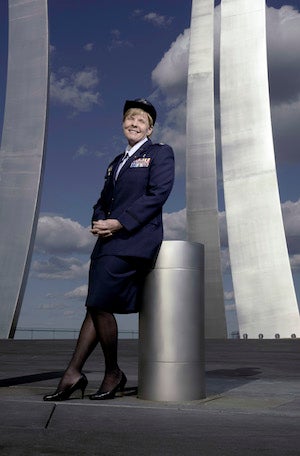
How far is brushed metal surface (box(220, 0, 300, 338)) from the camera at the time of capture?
16672 millimetres

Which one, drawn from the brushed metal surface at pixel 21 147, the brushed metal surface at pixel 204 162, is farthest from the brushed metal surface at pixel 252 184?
the brushed metal surface at pixel 21 147

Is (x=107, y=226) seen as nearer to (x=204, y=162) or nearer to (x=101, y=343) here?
(x=101, y=343)

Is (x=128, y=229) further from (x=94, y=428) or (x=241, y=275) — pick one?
(x=241, y=275)

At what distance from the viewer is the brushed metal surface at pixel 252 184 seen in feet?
54.7

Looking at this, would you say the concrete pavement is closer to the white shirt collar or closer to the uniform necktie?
the uniform necktie

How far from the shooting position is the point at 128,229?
370cm

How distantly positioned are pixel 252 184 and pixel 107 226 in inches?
538

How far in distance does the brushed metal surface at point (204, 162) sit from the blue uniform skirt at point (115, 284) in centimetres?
1510

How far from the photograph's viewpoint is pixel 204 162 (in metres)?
19.2

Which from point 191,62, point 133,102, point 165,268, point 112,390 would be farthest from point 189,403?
point 191,62

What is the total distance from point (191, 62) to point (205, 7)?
1.51 m

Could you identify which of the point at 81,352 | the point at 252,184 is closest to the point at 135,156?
the point at 81,352

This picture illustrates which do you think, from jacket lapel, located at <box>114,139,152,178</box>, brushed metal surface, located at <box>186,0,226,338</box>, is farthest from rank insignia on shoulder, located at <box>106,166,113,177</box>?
brushed metal surface, located at <box>186,0,226,338</box>

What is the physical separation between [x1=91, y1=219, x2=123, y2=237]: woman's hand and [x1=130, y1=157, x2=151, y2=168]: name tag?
352 millimetres
